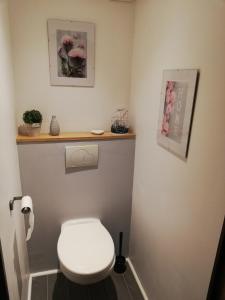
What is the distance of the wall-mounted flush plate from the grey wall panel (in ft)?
Result: 0.14

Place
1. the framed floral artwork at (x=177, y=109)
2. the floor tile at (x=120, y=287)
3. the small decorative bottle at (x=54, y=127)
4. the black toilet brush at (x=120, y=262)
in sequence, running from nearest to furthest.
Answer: the framed floral artwork at (x=177, y=109) < the small decorative bottle at (x=54, y=127) < the floor tile at (x=120, y=287) < the black toilet brush at (x=120, y=262)

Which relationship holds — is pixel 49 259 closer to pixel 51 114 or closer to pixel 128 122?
pixel 51 114

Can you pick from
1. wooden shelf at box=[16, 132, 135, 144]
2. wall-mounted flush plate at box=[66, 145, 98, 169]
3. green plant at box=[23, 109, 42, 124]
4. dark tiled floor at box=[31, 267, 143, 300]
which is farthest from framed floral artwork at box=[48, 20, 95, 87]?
dark tiled floor at box=[31, 267, 143, 300]

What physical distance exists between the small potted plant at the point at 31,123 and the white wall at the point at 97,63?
106 mm

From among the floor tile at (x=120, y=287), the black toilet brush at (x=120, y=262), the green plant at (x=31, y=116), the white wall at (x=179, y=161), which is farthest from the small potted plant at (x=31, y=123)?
the floor tile at (x=120, y=287)

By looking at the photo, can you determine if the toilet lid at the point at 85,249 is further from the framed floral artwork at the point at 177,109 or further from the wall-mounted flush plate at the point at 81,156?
the framed floral artwork at the point at 177,109

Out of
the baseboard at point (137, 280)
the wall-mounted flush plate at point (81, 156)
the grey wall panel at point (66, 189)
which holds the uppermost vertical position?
the wall-mounted flush plate at point (81, 156)

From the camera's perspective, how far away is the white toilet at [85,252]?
1.40 metres

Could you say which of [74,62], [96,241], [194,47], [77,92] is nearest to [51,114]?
[77,92]

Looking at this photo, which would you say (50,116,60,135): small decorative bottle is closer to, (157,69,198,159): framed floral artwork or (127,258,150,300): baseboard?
(157,69,198,159): framed floral artwork

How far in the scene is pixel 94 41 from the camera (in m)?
1.70

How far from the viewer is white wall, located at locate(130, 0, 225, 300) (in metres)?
0.96

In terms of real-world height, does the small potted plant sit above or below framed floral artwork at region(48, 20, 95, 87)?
below

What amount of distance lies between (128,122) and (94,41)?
687mm
